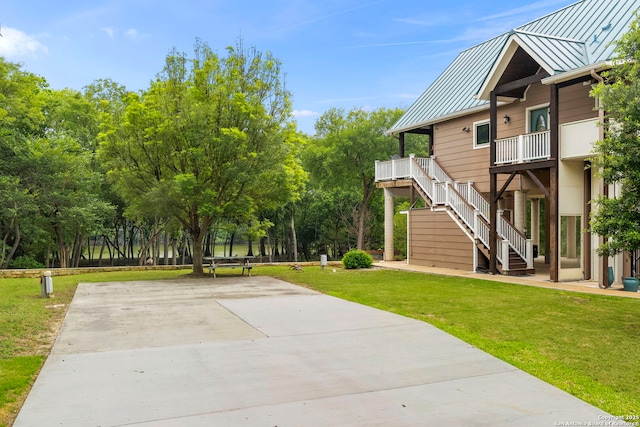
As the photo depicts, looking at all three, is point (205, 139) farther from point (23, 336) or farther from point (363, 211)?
point (363, 211)

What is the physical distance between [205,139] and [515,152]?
9.02 metres

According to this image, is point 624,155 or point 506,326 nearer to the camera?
point 506,326

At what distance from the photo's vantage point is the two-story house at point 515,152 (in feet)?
43.7

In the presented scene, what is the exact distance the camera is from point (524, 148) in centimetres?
1423

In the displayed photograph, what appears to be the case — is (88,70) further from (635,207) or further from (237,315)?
(635,207)

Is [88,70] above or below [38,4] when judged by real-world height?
above

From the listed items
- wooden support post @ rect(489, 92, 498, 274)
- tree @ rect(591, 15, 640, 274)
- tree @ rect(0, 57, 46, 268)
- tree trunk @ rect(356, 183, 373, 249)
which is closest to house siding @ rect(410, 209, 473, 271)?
wooden support post @ rect(489, 92, 498, 274)

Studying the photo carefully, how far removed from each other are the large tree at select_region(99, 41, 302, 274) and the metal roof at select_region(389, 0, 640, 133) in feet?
21.5

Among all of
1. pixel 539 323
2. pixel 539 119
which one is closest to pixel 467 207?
pixel 539 119

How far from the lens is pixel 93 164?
28297mm

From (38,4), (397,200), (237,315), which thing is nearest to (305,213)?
(397,200)

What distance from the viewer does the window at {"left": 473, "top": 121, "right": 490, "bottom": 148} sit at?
1745 centimetres

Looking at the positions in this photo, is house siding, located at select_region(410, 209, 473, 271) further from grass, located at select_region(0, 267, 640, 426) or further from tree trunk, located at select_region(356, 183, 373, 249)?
tree trunk, located at select_region(356, 183, 373, 249)

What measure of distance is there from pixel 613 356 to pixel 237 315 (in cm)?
550
